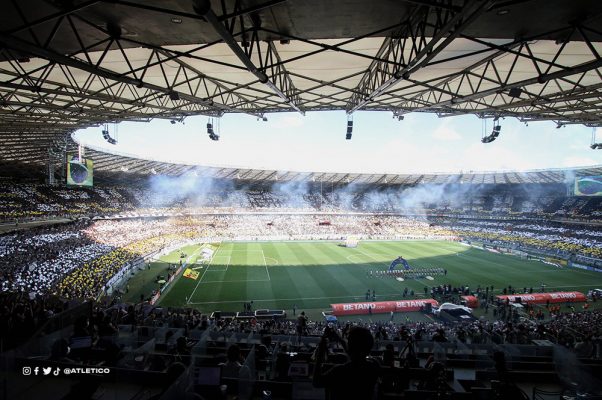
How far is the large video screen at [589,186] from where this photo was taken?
40.3 metres

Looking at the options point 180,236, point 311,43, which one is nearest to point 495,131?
point 311,43

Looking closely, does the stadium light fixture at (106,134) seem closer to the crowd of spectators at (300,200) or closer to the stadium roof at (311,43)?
the stadium roof at (311,43)

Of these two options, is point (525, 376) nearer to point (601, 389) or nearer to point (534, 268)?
point (601, 389)

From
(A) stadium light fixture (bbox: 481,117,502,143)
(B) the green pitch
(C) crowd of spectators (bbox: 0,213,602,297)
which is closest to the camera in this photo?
(A) stadium light fixture (bbox: 481,117,502,143)

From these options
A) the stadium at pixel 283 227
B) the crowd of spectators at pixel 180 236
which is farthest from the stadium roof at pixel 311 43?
the crowd of spectators at pixel 180 236

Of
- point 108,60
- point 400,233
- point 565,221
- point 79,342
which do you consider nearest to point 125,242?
point 108,60

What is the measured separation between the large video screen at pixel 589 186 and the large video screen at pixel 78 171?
5326 cm

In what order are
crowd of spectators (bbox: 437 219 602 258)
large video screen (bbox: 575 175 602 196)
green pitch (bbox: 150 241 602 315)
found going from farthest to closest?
1. large video screen (bbox: 575 175 602 196)
2. crowd of spectators (bbox: 437 219 602 258)
3. green pitch (bbox: 150 241 602 315)

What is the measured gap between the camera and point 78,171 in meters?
28.3

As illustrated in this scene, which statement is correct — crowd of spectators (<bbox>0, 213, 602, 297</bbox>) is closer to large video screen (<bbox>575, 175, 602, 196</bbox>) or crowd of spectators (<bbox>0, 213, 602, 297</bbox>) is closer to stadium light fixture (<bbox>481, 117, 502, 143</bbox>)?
large video screen (<bbox>575, 175, 602, 196</bbox>)

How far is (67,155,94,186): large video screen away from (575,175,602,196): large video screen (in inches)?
2097

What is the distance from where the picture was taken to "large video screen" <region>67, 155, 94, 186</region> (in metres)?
27.5

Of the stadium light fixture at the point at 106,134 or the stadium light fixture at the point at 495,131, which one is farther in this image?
the stadium light fixture at the point at 106,134

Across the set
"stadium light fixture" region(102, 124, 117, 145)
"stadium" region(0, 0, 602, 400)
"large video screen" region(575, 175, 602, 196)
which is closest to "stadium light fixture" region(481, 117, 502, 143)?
"stadium" region(0, 0, 602, 400)
